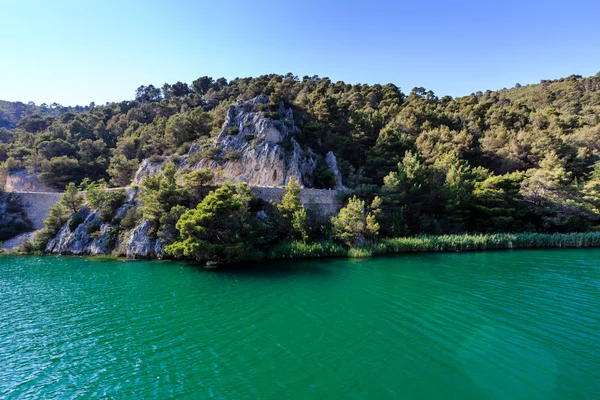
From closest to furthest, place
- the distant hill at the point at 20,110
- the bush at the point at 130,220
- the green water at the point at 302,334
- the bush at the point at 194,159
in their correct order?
the green water at the point at 302,334, the bush at the point at 130,220, the bush at the point at 194,159, the distant hill at the point at 20,110

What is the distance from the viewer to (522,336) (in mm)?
11656

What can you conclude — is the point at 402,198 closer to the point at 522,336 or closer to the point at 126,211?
the point at 522,336

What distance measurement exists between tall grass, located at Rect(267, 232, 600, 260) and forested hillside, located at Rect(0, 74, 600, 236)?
211 cm

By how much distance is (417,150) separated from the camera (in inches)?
1762

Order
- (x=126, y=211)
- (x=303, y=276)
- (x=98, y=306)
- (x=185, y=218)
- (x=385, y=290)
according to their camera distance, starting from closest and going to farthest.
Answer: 1. (x=98, y=306)
2. (x=385, y=290)
3. (x=303, y=276)
4. (x=185, y=218)
5. (x=126, y=211)

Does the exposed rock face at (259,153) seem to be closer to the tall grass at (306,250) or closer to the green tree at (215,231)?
the tall grass at (306,250)

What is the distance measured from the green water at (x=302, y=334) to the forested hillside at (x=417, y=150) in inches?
506

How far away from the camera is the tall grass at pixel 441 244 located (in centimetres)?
2648

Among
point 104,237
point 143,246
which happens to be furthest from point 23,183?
point 143,246

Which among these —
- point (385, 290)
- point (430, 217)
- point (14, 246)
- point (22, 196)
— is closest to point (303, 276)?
point (385, 290)

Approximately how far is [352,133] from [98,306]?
4381cm

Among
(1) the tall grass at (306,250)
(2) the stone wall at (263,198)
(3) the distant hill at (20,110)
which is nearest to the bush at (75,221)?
(2) the stone wall at (263,198)

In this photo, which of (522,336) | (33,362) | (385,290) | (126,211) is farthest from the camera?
(126,211)

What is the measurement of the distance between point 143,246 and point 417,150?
133 ft
